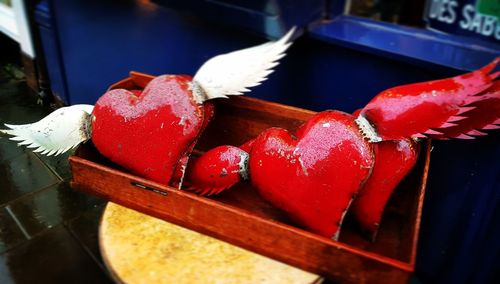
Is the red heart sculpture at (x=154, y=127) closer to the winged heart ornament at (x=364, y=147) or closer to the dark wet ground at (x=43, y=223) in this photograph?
the winged heart ornament at (x=364, y=147)

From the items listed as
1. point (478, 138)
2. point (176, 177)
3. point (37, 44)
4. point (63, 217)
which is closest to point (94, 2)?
point (37, 44)

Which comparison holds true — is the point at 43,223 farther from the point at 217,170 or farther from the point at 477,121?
the point at 477,121

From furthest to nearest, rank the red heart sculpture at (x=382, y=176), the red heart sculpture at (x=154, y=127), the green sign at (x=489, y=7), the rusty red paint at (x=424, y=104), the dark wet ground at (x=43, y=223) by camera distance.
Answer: the green sign at (x=489, y=7), the dark wet ground at (x=43, y=223), the red heart sculpture at (x=154, y=127), the red heart sculpture at (x=382, y=176), the rusty red paint at (x=424, y=104)

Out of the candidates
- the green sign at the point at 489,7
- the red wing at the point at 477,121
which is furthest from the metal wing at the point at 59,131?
the green sign at the point at 489,7

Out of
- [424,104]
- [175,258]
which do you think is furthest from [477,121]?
[175,258]

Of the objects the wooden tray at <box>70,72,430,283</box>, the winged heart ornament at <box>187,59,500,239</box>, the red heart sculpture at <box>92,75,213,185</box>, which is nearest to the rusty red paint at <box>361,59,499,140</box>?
the winged heart ornament at <box>187,59,500,239</box>

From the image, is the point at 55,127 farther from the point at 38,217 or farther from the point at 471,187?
the point at 471,187

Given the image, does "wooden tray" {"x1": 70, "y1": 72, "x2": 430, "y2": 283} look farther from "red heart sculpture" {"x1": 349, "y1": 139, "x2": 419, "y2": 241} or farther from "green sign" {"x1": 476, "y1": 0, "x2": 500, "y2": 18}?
"green sign" {"x1": 476, "y1": 0, "x2": 500, "y2": 18}

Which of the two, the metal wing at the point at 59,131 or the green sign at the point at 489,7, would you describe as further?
Answer: the green sign at the point at 489,7

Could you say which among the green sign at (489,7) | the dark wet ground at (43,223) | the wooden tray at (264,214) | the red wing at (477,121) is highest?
the green sign at (489,7)
